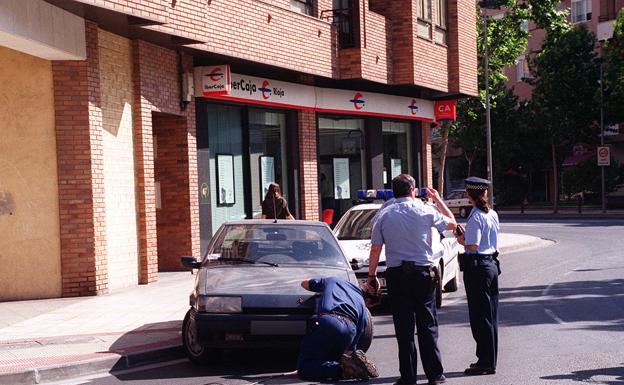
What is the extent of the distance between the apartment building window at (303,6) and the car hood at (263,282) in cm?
1212

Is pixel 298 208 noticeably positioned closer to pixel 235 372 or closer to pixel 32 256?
pixel 32 256

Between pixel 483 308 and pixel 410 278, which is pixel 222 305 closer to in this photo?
pixel 410 278

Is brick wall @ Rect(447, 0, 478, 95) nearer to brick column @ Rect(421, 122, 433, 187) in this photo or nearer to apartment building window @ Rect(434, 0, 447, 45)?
apartment building window @ Rect(434, 0, 447, 45)

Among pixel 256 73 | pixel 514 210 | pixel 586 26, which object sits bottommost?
pixel 514 210

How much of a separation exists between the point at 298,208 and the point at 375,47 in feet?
14.4

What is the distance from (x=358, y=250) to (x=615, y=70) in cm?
3632

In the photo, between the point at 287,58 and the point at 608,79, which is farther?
the point at 608,79

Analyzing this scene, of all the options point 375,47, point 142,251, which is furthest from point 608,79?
point 142,251

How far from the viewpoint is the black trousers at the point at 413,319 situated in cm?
779

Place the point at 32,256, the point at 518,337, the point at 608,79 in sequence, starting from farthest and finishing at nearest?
the point at 608,79 < the point at 32,256 < the point at 518,337

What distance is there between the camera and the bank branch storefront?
19.0 m

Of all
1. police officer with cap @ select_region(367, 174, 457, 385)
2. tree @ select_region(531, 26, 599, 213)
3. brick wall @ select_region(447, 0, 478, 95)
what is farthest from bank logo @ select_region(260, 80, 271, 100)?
tree @ select_region(531, 26, 599, 213)

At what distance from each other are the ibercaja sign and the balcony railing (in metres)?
4.86

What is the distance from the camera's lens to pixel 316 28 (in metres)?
21.0
